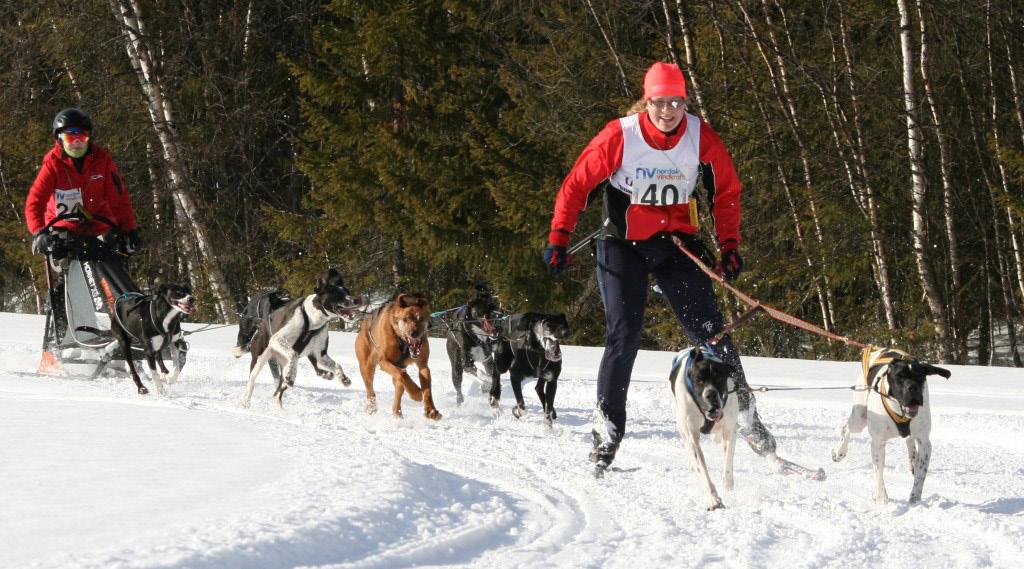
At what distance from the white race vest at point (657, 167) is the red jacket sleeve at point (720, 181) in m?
0.05

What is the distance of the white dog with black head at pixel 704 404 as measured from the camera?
173 inches

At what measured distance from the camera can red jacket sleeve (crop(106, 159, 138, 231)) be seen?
8336 mm

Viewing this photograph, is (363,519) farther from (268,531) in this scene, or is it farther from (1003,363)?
(1003,363)

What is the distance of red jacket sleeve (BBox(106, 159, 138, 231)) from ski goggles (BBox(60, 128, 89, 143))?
11.5 inches

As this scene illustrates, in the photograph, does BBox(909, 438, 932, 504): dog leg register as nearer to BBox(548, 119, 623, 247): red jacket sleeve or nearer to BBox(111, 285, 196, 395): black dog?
BBox(548, 119, 623, 247): red jacket sleeve

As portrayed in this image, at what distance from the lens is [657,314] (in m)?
12.9

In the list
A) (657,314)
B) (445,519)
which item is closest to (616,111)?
(657,314)

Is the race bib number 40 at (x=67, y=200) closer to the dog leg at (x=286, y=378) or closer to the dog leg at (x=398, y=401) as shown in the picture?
the dog leg at (x=286, y=378)

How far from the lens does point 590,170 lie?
15.4 feet

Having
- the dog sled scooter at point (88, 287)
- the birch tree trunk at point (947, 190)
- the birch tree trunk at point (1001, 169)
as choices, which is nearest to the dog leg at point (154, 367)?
the dog sled scooter at point (88, 287)

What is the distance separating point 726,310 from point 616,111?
96.0 inches

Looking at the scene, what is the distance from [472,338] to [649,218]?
3.22 m

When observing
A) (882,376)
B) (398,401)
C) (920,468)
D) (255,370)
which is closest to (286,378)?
(255,370)

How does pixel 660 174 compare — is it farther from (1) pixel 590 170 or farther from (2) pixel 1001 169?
(2) pixel 1001 169
